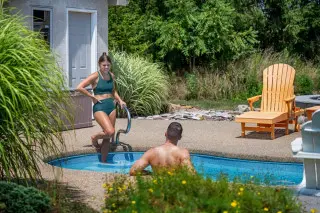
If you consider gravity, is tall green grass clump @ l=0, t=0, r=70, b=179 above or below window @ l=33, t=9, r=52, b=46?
below

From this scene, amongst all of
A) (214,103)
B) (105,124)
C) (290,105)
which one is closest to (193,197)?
(105,124)

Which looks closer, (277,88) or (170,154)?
(170,154)

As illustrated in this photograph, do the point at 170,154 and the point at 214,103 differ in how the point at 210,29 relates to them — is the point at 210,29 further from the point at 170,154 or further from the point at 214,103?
the point at 170,154

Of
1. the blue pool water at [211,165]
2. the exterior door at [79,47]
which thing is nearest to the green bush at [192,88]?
the exterior door at [79,47]

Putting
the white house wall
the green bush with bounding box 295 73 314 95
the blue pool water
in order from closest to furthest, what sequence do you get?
the blue pool water → the white house wall → the green bush with bounding box 295 73 314 95

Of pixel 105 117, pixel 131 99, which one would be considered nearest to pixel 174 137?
pixel 105 117

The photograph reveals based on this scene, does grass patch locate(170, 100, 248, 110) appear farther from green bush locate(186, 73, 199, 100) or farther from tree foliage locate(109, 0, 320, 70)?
tree foliage locate(109, 0, 320, 70)

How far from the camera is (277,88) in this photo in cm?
1330

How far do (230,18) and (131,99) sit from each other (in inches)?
274

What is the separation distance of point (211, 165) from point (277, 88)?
3582 mm

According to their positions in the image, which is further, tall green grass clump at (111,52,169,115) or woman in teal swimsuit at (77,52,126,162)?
tall green grass clump at (111,52,169,115)

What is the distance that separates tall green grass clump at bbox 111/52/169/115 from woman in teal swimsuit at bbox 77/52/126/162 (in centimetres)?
483

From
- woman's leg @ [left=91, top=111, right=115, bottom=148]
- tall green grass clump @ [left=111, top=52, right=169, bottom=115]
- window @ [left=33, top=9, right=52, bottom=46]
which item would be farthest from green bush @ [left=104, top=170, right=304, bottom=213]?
tall green grass clump @ [left=111, top=52, right=169, bottom=115]

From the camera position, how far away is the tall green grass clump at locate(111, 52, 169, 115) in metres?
15.2
